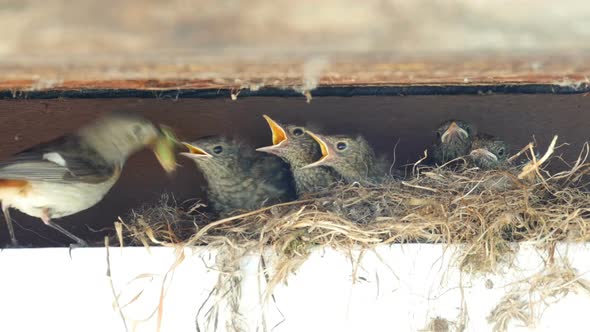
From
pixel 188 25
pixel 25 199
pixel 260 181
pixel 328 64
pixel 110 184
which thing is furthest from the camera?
pixel 260 181

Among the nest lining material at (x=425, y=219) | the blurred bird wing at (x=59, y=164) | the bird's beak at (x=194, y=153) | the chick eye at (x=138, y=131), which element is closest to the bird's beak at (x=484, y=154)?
the nest lining material at (x=425, y=219)

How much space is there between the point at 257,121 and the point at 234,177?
0.30 meters

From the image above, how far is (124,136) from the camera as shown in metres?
4.15

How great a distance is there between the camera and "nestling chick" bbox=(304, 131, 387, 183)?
14.2ft

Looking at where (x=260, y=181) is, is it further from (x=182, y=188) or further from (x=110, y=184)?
(x=110, y=184)

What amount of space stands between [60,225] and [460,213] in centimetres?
197

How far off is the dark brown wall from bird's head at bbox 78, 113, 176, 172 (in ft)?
0.27

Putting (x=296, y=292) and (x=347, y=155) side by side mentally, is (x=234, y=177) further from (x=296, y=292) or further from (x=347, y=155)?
(x=296, y=292)

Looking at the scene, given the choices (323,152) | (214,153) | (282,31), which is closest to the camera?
(282,31)

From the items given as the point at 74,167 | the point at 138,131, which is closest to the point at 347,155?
the point at 138,131

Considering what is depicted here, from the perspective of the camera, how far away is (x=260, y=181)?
4.41 meters

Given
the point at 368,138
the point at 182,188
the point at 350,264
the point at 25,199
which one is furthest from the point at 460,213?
the point at 25,199

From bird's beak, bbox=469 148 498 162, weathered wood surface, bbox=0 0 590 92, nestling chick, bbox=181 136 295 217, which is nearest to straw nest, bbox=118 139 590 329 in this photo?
bird's beak, bbox=469 148 498 162

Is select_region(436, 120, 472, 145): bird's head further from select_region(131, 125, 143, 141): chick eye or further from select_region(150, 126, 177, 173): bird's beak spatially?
select_region(131, 125, 143, 141): chick eye
